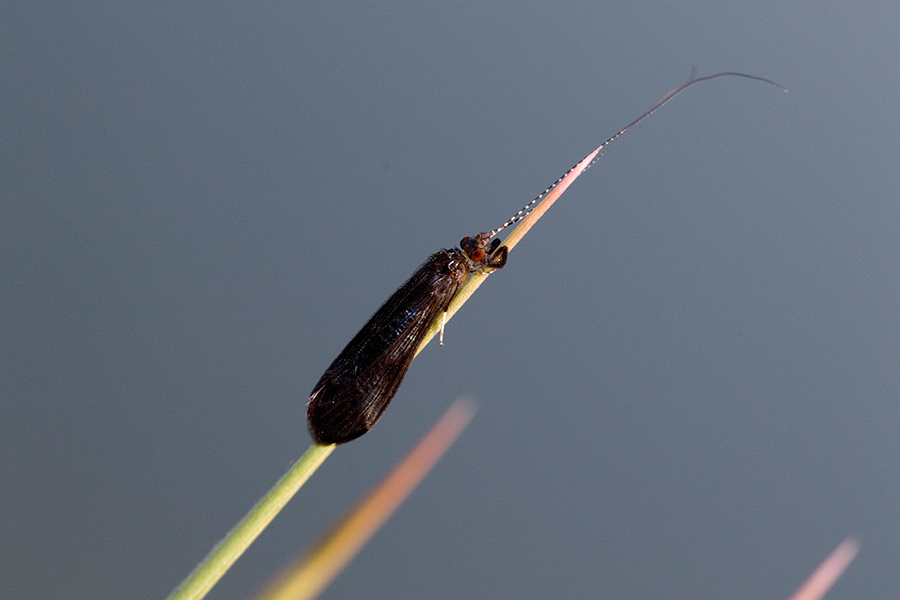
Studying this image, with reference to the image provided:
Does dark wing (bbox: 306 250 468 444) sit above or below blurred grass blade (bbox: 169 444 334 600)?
above

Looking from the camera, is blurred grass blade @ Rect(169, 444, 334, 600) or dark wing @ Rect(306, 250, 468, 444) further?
dark wing @ Rect(306, 250, 468, 444)

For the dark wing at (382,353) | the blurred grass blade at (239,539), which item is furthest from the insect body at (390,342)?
the blurred grass blade at (239,539)

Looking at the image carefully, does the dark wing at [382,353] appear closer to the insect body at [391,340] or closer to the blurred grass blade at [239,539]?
the insect body at [391,340]

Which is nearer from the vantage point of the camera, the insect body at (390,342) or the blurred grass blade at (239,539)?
the blurred grass blade at (239,539)

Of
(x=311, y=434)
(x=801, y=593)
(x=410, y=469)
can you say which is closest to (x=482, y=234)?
(x=311, y=434)

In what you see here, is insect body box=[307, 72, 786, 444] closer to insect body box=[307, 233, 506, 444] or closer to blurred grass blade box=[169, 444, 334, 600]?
insect body box=[307, 233, 506, 444]

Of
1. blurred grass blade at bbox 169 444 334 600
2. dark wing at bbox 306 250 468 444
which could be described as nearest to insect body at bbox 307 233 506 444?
dark wing at bbox 306 250 468 444

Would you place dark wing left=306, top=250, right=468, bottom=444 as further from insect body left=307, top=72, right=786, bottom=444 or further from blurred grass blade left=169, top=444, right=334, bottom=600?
blurred grass blade left=169, top=444, right=334, bottom=600

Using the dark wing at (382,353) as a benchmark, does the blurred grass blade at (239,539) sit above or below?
below
